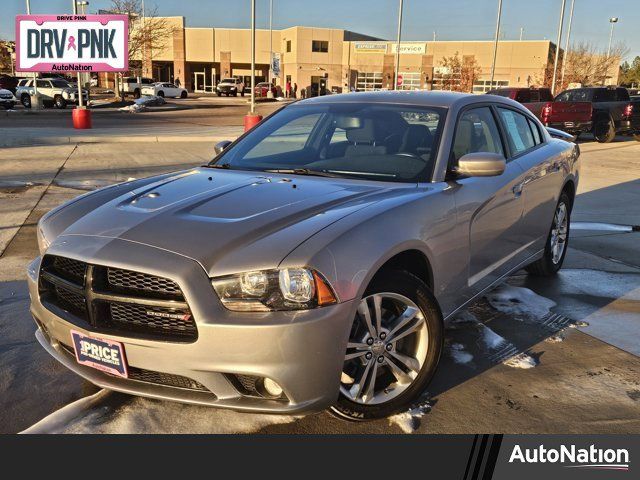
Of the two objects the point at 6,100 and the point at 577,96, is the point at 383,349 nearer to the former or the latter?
the point at 577,96

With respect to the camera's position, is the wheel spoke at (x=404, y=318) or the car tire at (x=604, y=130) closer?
the wheel spoke at (x=404, y=318)

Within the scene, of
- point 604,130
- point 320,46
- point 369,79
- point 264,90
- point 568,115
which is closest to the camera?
point 568,115

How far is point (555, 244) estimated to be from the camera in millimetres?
5594

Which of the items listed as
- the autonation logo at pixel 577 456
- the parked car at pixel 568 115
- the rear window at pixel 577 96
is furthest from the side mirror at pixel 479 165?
the rear window at pixel 577 96

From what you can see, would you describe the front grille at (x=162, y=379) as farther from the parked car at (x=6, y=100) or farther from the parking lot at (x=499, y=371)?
the parked car at (x=6, y=100)

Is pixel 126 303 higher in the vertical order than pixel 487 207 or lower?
lower

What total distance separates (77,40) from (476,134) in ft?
67.1

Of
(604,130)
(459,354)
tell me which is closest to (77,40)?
(604,130)

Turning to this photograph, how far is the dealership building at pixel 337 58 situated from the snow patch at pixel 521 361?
65795 millimetres

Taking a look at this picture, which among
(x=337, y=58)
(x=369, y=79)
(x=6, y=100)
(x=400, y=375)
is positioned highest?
(x=337, y=58)

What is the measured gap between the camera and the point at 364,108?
4.25 meters

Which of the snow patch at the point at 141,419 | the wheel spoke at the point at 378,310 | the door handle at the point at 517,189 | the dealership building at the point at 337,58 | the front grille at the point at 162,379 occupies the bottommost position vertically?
the snow patch at the point at 141,419

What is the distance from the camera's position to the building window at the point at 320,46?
71938 mm

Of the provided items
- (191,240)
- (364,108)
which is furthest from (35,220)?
(191,240)
